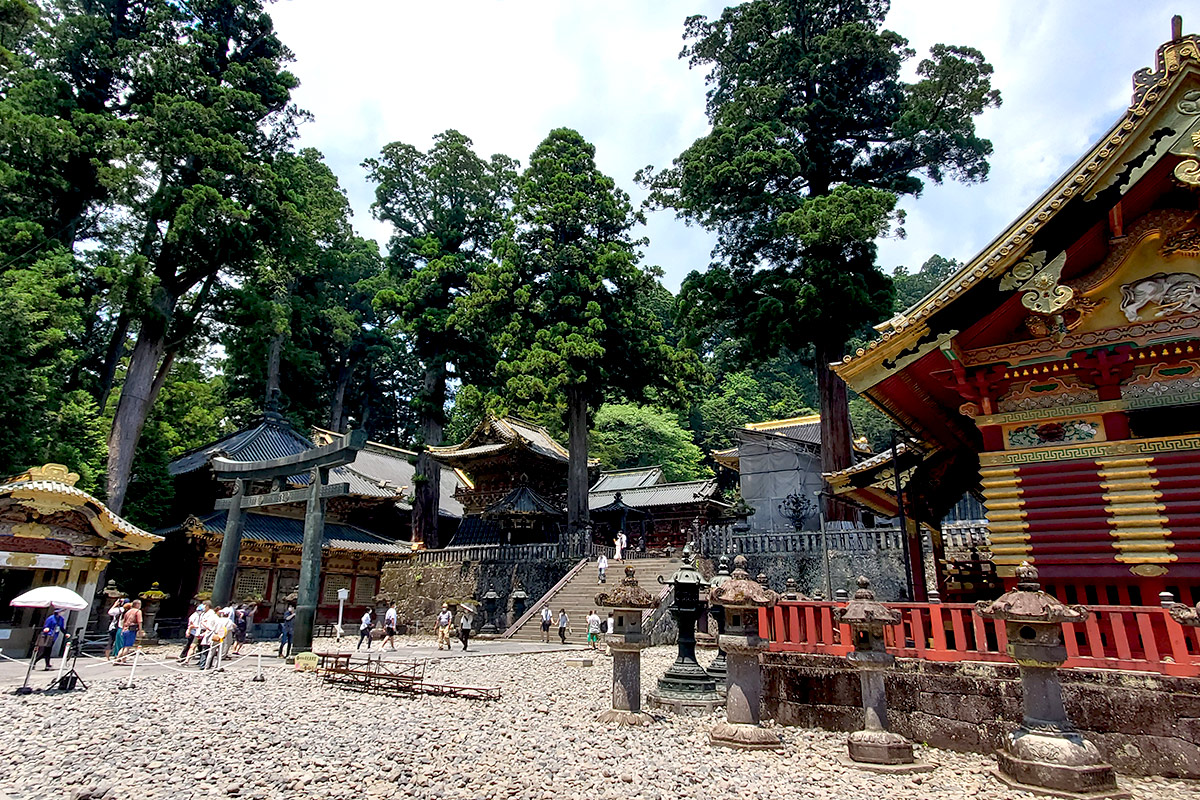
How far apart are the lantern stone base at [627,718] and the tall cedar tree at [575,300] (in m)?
18.3

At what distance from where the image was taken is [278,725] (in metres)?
8.75

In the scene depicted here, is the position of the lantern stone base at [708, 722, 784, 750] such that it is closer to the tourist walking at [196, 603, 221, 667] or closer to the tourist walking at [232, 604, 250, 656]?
the tourist walking at [196, 603, 221, 667]

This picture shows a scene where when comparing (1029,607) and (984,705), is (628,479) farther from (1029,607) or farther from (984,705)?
(1029,607)

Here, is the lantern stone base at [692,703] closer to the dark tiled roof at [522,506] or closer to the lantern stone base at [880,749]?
the lantern stone base at [880,749]

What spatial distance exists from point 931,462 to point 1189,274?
5742mm

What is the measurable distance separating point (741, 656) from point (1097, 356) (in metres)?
6.07

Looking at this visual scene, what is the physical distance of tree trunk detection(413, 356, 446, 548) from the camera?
32.2 metres

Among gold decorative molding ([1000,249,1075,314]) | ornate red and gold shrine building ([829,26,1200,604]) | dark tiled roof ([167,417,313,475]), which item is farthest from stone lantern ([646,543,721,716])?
dark tiled roof ([167,417,313,475])

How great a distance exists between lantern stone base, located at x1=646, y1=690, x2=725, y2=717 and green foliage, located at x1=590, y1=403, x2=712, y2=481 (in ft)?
125

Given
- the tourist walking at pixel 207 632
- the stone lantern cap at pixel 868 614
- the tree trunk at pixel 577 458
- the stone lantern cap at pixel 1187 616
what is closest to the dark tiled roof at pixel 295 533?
the tourist walking at pixel 207 632

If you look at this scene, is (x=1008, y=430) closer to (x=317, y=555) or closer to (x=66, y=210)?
(x=317, y=555)

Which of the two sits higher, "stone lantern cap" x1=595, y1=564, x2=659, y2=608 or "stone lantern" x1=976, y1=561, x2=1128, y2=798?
"stone lantern cap" x1=595, y1=564, x2=659, y2=608

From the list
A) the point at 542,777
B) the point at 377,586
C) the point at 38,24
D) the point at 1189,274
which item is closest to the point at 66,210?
the point at 38,24

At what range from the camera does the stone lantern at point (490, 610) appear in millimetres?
26122
